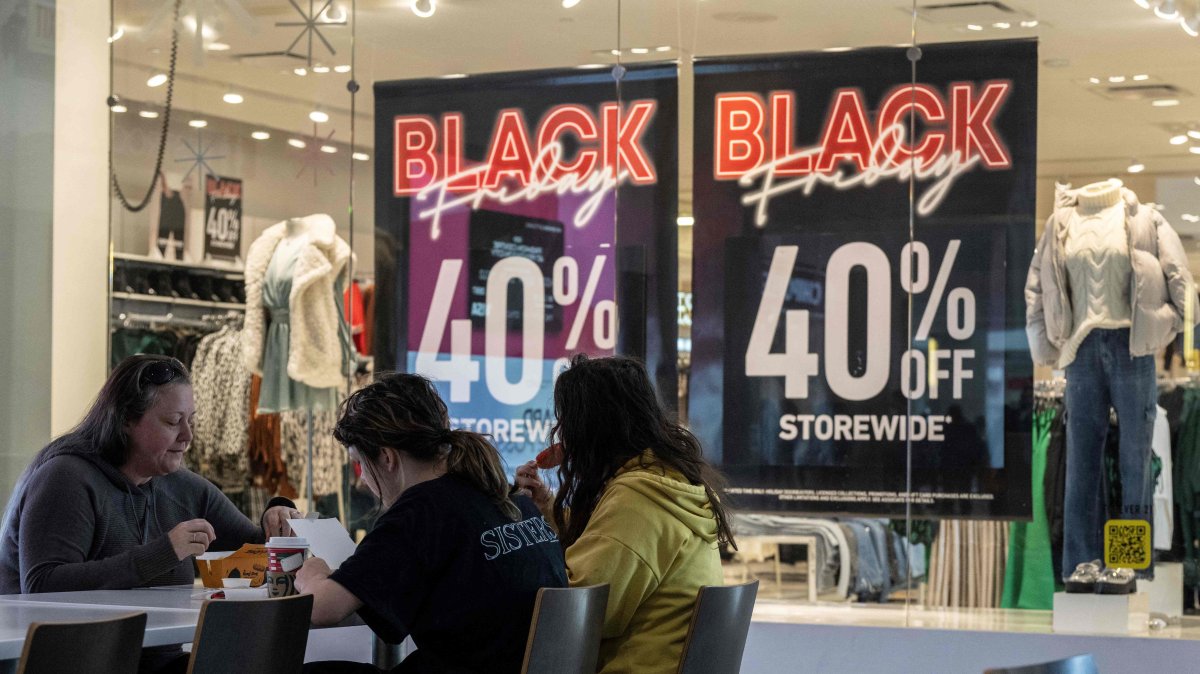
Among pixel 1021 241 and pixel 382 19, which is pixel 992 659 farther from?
pixel 382 19

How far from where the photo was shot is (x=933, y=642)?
18.7ft

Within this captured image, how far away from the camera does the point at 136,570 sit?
10.9 ft

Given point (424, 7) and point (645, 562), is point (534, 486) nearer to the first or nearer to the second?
point (645, 562)

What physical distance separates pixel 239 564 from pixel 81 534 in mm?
360

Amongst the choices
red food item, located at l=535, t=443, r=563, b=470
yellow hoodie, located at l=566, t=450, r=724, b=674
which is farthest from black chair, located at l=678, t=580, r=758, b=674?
red food item, located at l=535, t=443, r=563, b=470

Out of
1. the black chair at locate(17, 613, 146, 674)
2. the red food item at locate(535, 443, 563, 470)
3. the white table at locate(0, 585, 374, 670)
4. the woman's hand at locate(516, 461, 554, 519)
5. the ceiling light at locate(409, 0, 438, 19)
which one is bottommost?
the white table at locate(0, 585, 374, 670)

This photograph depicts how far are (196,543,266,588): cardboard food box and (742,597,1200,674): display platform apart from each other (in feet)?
9.46

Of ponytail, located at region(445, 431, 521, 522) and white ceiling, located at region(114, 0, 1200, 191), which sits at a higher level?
white ceiling, located at region(114, 0, 1200, 191)

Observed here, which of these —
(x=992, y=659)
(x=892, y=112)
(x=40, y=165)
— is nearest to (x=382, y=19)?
(x=40, y=165)

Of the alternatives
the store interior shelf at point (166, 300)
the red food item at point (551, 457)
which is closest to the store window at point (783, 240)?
the store interior shelf at point (166, 300)

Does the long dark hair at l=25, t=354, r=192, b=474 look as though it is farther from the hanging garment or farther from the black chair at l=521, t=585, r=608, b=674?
the hanging garment

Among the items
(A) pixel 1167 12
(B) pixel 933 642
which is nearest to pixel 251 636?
(B) pixel 933 642

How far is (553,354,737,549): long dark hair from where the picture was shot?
3260mm

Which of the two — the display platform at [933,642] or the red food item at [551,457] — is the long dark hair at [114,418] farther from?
the display platform at [933,642]
